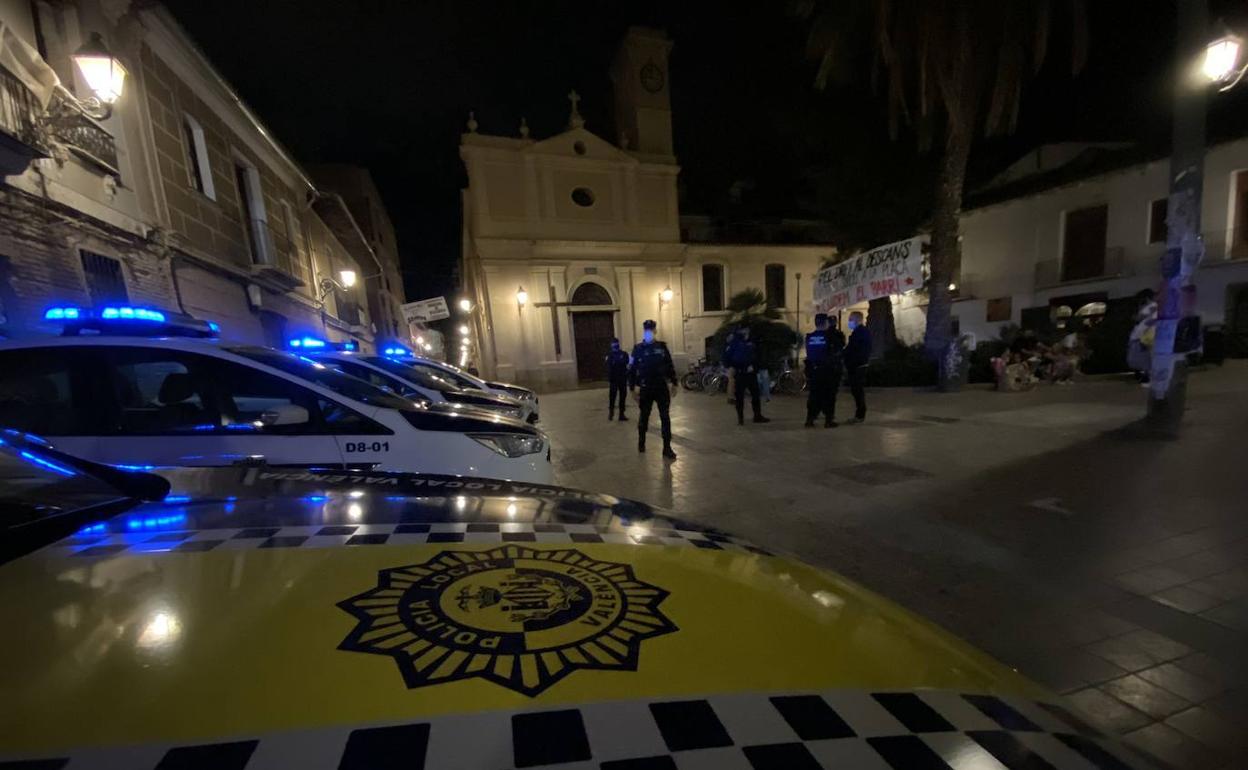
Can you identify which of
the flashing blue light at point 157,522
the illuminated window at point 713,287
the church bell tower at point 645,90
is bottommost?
the flashing blue light at point 157,522

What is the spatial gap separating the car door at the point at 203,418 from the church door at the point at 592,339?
17.4m

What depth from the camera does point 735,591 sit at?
132cm

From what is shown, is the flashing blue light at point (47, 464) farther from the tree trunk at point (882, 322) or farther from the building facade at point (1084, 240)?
the building facade at point (1084, 240)

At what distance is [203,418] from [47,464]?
5.28 ft

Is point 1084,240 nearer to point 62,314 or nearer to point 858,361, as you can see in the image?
point 858,361

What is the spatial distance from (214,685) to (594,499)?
142 centimetres

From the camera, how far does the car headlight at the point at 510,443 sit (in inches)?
146

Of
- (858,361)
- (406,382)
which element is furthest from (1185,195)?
(406,382)

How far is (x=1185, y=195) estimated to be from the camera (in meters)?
5.78

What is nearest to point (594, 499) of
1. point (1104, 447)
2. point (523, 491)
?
point (523, 491)

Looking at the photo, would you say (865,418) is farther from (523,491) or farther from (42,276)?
(42,276)

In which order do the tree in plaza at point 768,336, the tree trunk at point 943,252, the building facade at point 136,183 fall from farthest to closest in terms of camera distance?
the tree in plaza at point 768,336 → the tree trunk at point 943,252 → the building facade at point 136,183

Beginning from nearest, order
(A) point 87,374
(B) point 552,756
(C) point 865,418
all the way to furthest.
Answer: (B) point 552,756 < (A) point 87,374 < (C) point 865,418

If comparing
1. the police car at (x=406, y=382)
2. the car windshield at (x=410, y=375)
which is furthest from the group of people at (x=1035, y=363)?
the car windshield at (x=410, y=375)
